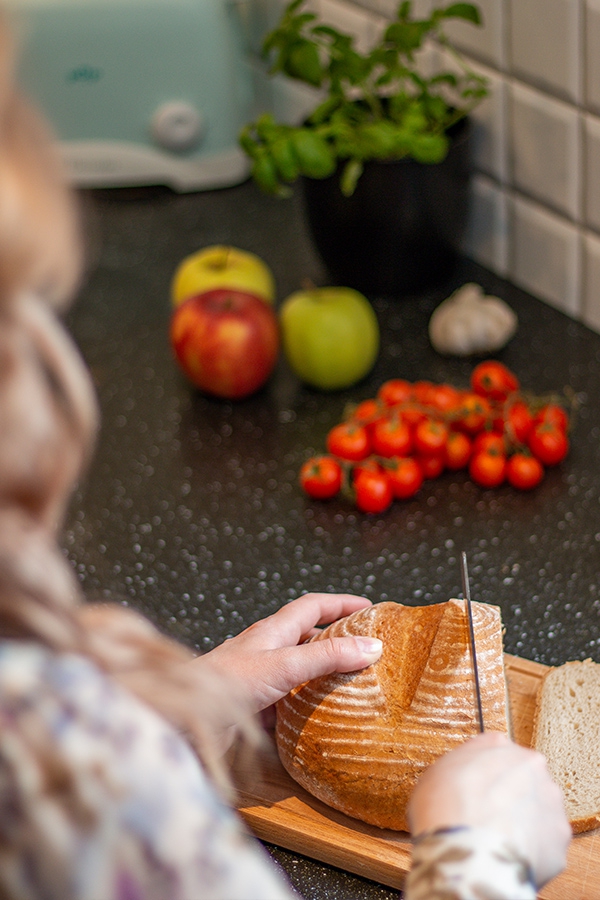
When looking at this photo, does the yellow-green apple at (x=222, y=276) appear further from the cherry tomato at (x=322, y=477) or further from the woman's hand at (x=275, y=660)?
the woman's hand at (x=275, y=660)

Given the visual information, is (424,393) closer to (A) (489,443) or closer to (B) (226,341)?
→ (A) (489,443)

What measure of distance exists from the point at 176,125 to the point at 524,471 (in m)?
0.93

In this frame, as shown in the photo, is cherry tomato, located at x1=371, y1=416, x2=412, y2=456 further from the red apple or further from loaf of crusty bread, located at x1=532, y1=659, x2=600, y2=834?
loaf of crusty bread, located at x1=532, y1=659, x2=600, y2=834

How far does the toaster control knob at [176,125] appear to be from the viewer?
1704 mm

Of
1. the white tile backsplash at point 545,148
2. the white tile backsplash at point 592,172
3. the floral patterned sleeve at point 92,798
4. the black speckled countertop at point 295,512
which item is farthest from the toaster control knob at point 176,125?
the floral patterned sleeve at point 92,798

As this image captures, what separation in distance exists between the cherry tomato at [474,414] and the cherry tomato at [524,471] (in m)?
0.06

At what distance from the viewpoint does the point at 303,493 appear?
1200 millimetres

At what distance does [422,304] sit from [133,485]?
20.4 inches

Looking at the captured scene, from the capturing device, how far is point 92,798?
34cm

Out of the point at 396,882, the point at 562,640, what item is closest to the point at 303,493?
the point at 562,640

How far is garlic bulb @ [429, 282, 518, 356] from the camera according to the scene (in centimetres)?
135

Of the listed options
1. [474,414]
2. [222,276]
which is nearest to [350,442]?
[474,414]

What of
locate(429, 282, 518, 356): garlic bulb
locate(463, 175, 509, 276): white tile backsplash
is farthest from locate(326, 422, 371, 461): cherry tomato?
locate(463, 175, 509, 276): white tile backsplash

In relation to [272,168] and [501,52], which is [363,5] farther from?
[272,168]
